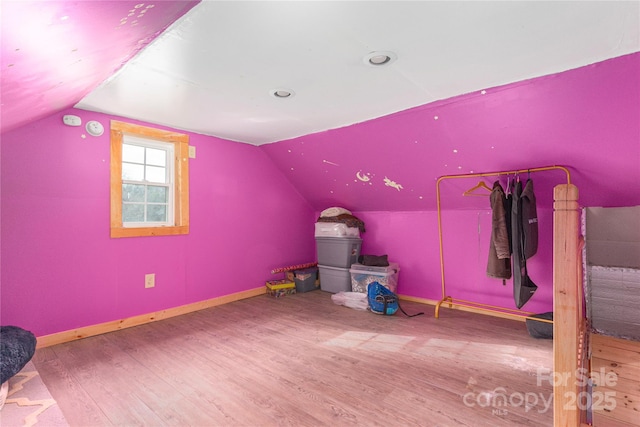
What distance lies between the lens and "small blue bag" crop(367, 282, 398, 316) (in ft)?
10.6

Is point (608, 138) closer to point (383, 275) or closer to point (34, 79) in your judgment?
point (383, 275)

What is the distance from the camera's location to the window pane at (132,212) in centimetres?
299

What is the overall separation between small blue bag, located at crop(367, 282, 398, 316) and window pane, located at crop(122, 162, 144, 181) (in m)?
2.64

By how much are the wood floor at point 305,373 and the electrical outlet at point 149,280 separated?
14.7 inches

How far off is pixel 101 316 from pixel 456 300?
3386 millimetres

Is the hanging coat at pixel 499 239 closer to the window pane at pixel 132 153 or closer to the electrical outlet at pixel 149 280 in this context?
the electrical outlet at pixel 149 280

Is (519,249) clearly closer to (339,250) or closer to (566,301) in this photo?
(566,301)

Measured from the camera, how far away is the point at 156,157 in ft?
10.6

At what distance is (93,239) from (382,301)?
9.02 ft

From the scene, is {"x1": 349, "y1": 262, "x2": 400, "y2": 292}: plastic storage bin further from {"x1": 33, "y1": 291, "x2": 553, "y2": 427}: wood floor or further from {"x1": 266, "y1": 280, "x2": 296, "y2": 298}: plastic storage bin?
{"x1": 266, "y1": 280, "x2": 296, "y2": 298}: plastic storage bin

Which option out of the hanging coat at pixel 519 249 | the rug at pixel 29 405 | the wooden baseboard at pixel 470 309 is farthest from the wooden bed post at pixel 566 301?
the rug at pixel 29 405

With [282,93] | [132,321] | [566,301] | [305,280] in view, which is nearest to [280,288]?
[305,280]

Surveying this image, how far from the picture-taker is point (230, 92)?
227 centimetres

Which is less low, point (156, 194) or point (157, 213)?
→ point (156, 194)
